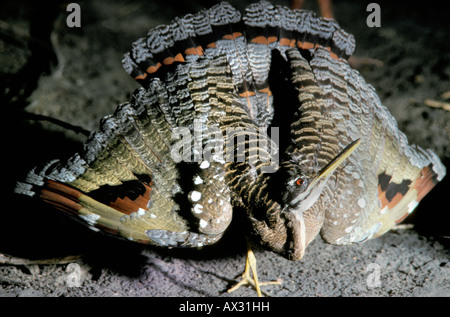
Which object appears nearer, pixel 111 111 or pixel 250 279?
pixel 250 279

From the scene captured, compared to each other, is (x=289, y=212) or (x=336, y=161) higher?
(x=336, y=161)

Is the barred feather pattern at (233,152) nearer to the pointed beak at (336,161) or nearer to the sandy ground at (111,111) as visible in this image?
the pointed beak at (336,161)

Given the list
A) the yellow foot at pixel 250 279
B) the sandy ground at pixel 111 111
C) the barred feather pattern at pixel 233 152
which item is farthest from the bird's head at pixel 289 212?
the sandy ground at pixel 111 111

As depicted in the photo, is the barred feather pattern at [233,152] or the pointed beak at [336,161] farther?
the barred feather pattern at [233,152]

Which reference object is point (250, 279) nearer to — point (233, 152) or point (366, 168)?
point (233, 152)

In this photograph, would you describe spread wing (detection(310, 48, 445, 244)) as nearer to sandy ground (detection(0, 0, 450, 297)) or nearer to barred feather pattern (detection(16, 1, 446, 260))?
barred feather pattern (detection(16, 1, 446, 260))

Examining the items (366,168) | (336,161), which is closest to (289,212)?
(336,161)
